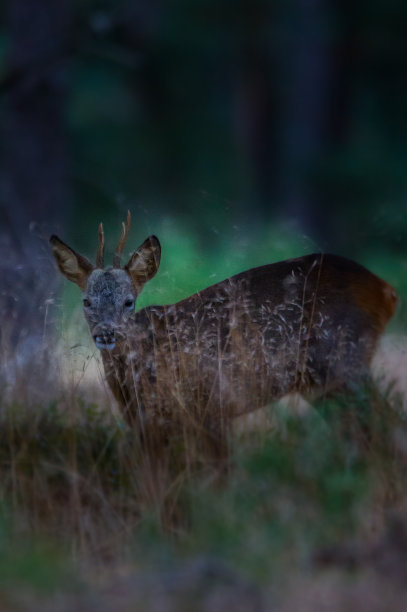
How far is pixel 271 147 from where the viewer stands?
18438 millimetres

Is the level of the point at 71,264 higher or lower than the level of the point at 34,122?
lower

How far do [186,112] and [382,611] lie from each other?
1782 centimetres

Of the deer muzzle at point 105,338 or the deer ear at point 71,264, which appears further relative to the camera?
the deer ear at point 71,264

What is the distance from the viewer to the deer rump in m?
5.69

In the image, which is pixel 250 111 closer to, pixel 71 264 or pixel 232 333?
pixel 71 264

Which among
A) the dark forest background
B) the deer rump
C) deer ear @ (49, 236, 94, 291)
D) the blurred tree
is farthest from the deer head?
the dark forest background

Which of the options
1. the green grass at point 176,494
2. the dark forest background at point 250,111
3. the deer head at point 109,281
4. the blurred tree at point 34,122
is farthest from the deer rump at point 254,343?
the dark forest background at point 250,111

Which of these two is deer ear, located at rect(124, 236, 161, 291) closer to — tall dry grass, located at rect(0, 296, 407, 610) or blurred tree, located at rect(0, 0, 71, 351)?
tall dry grass, located at rect(0, 296, 407, 610)

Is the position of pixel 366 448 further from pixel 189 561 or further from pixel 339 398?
pixel 189 561

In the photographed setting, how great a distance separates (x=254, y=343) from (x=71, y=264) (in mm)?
1437

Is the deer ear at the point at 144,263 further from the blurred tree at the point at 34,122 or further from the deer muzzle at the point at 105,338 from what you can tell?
the blurred tree at the point at 34,122

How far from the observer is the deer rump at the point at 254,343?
5688mm

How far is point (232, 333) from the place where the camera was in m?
5.77

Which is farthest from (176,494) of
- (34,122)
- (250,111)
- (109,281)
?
(250,111)
